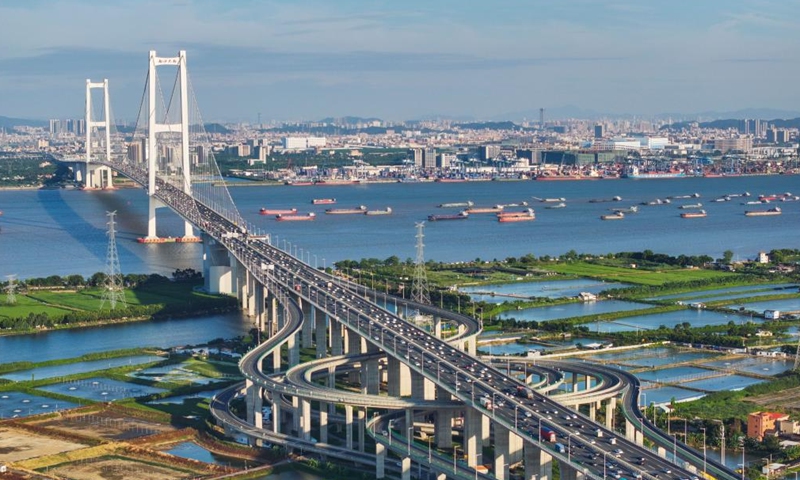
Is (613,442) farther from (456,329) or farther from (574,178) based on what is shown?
(574,178)

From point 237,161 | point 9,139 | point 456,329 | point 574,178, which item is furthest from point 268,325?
point 9,139

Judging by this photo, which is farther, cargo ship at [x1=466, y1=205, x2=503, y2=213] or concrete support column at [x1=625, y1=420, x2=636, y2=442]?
→ cargo ship at [x1=466, y1=205, x2=503, y2=213]

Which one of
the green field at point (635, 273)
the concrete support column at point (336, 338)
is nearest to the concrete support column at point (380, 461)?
the concrete support column at point (336, 338)

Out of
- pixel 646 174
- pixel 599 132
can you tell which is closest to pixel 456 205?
pixel 646 174

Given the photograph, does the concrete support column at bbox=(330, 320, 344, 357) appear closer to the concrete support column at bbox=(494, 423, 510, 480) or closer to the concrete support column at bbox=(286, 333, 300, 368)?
the concrete support column at bbox=(286, 333, 300, 368)

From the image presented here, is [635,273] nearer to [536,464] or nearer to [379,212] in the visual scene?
[536,464]

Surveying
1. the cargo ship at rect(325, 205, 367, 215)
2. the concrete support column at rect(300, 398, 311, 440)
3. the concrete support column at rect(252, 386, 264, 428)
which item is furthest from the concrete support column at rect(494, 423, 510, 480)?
the cargo ship at rect(325, 205, 367, 215)
